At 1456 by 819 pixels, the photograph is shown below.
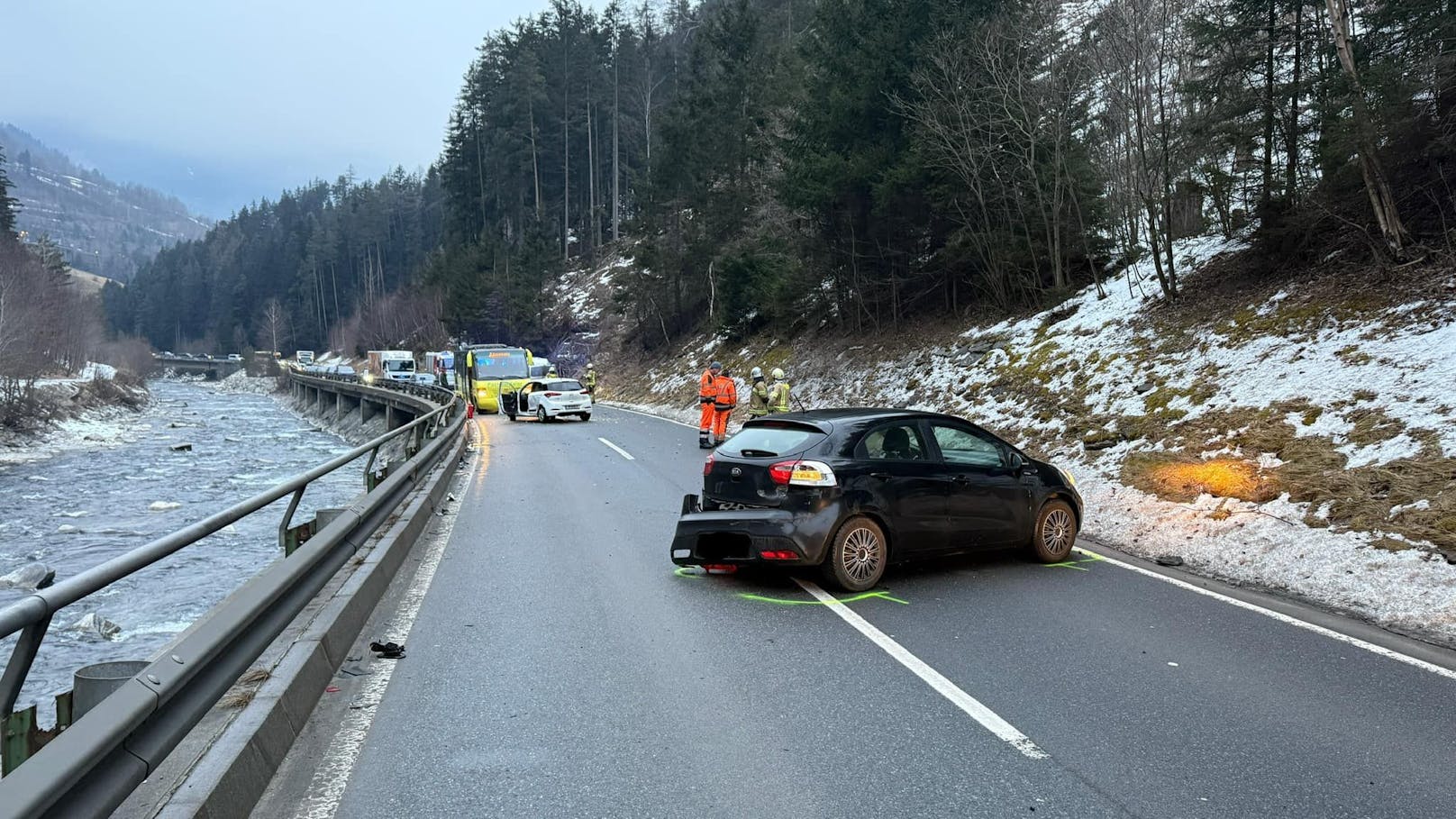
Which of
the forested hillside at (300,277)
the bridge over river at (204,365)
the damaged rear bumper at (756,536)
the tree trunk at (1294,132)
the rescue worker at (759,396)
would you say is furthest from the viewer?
the bridge over river at (204,365)

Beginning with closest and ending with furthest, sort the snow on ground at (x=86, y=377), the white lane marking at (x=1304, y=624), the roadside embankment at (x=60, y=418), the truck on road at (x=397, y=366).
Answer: the white lane marking at (x=1304, y=624) < the roadside embankment at (x=60, y=418) < the snow on ground at (x=86, y=377) < the truck on road at (x=397, y=366)

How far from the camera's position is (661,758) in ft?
13.4

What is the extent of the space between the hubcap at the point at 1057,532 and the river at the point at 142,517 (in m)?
8.07

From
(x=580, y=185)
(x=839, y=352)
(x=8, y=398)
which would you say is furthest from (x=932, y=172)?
(x=580, y=185)

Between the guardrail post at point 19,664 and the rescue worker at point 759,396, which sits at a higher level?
the rescue worker at point 759,396

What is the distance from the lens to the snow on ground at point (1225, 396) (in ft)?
23.8

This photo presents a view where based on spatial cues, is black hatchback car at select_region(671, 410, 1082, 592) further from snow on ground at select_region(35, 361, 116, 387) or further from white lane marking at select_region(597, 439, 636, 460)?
snow on ground at select_region(35, 361, 116, 387)

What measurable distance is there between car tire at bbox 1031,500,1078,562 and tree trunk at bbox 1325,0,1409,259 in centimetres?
820

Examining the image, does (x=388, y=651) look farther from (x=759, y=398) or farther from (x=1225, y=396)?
(x=759, y=398)

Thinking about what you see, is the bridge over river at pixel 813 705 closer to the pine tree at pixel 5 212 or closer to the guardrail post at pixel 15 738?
the guardrail post at pixel 15 738

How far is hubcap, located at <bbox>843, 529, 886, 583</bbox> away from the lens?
7.12 metres

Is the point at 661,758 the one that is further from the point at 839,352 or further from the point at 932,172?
the point at 839,352

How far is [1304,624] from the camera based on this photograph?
20.4 feet

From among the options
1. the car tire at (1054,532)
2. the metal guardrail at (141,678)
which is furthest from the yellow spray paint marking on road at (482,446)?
the metal guardrail at (141,678)
